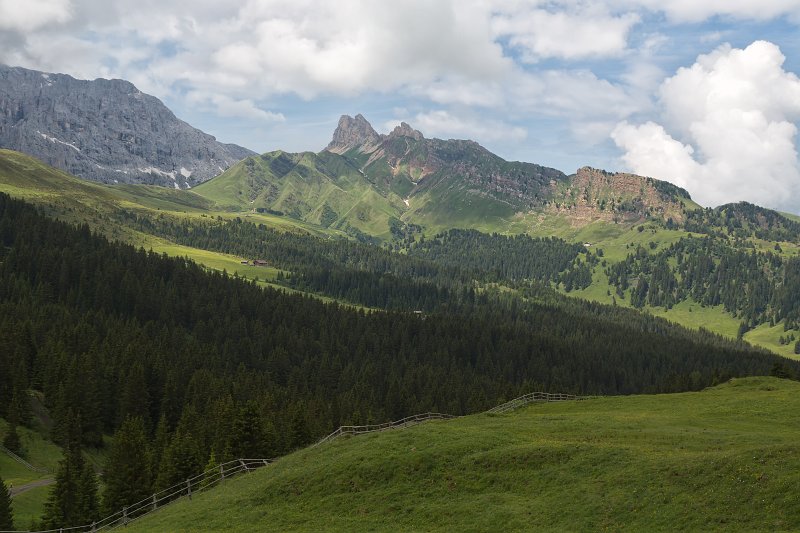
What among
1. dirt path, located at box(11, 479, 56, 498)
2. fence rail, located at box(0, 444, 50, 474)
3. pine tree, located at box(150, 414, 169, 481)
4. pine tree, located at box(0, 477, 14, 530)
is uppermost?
pine tree, located at box(0, 477, 14, 530)

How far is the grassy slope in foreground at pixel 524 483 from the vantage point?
1458 inches

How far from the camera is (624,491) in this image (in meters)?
40.8

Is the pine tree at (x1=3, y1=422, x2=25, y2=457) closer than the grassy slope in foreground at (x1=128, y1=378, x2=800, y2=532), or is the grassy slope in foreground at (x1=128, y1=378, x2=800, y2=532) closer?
the grassy slope in foreground at (x1=128, y1=378, x2=800, y2=532)

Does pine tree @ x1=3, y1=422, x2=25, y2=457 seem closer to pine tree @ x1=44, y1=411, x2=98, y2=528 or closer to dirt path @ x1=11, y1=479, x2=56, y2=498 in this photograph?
dirt path @ x1=11, y1=479, x2=56, y2=498

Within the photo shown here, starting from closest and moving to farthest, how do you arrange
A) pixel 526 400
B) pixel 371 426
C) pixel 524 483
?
pixel 524 483 → pixel 371 426 → pixel 526 400

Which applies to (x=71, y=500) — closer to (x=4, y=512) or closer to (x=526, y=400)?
(x=4, y=512)

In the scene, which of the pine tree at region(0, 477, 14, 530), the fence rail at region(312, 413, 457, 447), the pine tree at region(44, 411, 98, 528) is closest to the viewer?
the pine tree at region(0, 477, 14, 530)

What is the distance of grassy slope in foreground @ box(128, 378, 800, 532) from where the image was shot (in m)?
37.0

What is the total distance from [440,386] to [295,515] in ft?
431

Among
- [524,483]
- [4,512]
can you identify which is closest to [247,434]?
[4,512]

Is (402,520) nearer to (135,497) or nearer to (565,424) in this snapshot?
(565,424)

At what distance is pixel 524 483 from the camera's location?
151 feet

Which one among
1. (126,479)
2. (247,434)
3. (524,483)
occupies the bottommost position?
(126,479)

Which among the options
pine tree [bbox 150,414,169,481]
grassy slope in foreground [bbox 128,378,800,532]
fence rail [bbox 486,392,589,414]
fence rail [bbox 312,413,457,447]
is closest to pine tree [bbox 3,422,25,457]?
pine tree [bbox 150,414,169,481]
